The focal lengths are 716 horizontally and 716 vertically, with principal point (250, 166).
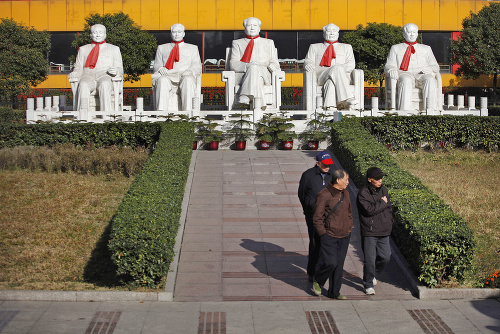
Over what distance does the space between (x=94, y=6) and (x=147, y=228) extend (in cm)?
2394

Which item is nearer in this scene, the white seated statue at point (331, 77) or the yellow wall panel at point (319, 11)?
the white seated statue at point (331, 77)

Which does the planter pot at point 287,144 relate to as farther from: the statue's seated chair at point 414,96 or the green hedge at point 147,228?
the green hedge at point 147,228

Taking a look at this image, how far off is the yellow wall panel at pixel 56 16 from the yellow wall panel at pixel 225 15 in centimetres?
638

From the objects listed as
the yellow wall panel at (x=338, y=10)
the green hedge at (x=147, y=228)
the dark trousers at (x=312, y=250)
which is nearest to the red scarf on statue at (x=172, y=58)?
the green hedge at (x=147, y=228)

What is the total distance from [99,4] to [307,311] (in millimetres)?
25007

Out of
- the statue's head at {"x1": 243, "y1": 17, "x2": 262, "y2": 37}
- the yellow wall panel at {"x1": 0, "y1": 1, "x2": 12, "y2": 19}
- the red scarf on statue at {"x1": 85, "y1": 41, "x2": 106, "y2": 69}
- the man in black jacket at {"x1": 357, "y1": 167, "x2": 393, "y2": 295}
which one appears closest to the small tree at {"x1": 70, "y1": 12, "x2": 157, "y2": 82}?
the red scarf on statue at {"x1": 85, "y1": 41, "x2": 106, "y2": 69}

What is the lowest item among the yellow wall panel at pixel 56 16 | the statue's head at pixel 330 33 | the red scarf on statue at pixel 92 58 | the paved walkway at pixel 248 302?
the paved walkway at pixel 248 302

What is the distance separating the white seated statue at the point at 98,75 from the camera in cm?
1543

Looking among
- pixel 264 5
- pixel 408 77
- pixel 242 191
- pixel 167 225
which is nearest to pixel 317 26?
pixel 264 5

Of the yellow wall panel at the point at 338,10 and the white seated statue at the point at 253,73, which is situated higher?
the yellow wall panel at the point at 338,10

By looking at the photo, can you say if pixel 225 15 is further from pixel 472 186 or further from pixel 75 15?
pixel 472 186

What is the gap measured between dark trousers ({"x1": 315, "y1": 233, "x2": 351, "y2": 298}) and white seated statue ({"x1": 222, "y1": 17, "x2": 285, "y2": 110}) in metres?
8.19

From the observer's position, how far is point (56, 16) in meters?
29.9

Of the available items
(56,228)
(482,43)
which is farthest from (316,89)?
(482,43)
